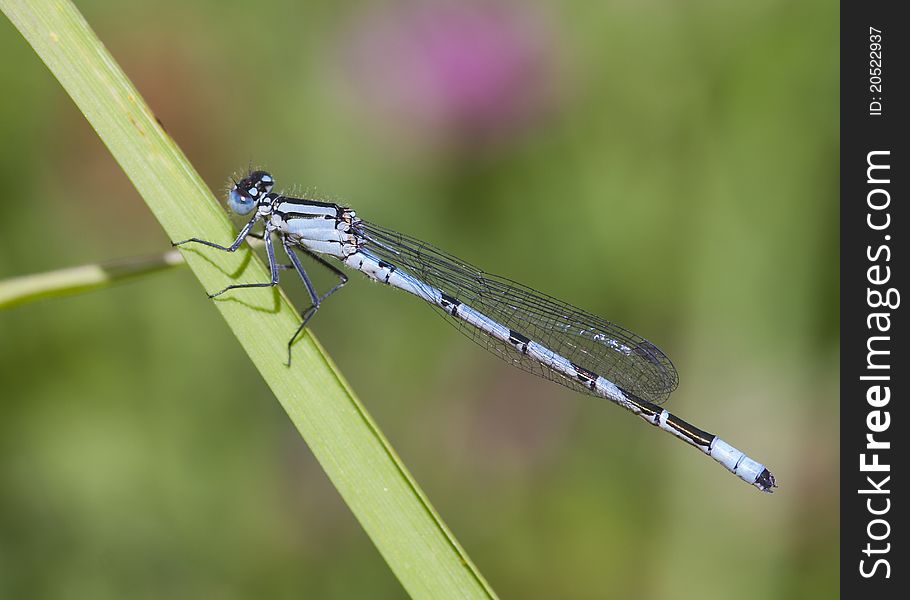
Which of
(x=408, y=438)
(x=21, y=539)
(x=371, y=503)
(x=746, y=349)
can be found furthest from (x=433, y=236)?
(x=371, y=503)

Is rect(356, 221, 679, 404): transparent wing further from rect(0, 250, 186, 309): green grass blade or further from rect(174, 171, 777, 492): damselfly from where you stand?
rect(0, 250, 186, 309): green grass blade

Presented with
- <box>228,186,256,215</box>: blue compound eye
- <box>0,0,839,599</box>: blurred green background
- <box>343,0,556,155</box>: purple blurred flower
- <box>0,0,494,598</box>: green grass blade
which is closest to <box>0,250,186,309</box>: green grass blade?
<box>0,0,494,598</box>: green grass blade

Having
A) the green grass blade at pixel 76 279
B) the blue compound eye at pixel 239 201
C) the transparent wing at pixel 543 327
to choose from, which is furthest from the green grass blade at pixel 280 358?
the transparent wing at pixel 543 327

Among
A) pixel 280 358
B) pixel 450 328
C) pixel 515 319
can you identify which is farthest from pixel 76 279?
pixel 450 328

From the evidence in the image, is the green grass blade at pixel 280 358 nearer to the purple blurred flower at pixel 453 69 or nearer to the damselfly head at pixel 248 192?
the damselfly head at pixel 248 192

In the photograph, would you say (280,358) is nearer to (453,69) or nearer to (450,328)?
(450,328)

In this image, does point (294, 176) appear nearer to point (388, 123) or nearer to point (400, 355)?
point (388, 123)
